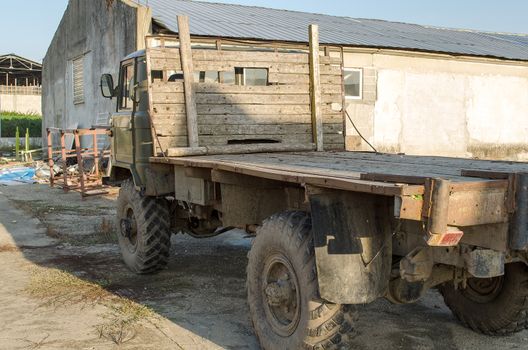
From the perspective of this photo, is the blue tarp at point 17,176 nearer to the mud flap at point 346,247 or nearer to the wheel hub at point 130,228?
the wheel hub at point 130,228

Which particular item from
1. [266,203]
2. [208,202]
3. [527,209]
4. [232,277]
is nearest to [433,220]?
[527,209]

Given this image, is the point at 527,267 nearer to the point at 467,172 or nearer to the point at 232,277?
the point at 467,172

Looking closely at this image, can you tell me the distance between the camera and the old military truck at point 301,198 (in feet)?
10.2

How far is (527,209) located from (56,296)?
4410mm

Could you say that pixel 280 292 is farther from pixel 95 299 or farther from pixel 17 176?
pixel 17 176

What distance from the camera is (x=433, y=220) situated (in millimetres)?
2859

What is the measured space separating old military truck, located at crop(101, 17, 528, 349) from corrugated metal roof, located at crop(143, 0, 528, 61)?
6640 millimetres

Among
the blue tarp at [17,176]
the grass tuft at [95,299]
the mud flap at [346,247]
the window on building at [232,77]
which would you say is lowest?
the grass tuft at [95,299]

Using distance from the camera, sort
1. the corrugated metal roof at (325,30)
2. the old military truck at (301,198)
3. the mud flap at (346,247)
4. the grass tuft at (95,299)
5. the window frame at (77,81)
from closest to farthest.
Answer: the old military truck at (301,198) < the mud flap at (346,247) < the grass tuft at (95,299) < the corrugated metal roof at (325,30) < the window frame at (77,81)

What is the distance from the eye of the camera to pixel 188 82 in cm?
641

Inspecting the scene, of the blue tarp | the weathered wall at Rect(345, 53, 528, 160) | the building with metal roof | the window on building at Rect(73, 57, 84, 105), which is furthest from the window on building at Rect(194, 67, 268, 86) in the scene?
the window on building at Rect(73, 57, 84, 105)

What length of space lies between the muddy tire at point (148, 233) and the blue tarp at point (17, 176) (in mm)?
11463

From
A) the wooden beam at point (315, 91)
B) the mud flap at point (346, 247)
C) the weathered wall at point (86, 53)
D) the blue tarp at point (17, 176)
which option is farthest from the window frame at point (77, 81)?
the mud flap at point (346, 247)

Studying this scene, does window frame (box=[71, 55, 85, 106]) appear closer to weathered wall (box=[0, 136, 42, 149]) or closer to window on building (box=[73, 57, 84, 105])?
window on building (box=[73, 57, 84, 105])
